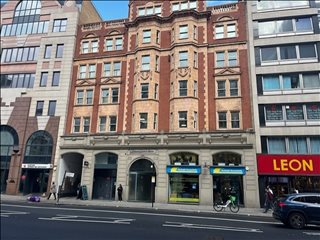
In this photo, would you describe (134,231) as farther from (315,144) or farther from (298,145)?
(315,144)

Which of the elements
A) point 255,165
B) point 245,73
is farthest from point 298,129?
point 245,73

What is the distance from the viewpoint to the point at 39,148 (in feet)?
96.5

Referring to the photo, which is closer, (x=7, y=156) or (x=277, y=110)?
(x=277, y=110)

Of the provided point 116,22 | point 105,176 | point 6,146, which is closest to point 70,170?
point 105,176

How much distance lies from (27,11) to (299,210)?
39591 mm

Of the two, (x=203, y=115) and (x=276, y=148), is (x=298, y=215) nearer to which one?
(x=276, y=148)

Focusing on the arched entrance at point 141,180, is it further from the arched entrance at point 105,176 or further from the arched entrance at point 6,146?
the arched entrance at point 6,146

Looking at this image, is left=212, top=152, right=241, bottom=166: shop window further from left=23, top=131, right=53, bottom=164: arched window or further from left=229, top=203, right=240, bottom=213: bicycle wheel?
left=23, top=131, right=53, bottom=164: arched window

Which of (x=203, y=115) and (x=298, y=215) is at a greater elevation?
(x=203, y=115)

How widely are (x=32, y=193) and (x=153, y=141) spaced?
16.0 meters

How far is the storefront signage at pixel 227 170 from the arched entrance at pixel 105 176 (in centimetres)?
1038

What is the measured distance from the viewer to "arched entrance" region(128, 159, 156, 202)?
25.5 metres

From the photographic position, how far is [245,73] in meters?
26.0

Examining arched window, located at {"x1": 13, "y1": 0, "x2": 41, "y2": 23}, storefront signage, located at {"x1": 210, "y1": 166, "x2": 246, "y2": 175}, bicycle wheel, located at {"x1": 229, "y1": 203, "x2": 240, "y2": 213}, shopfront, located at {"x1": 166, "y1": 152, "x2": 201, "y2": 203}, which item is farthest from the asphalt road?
arched window, located at {"x1": 13, "y1": 0, "x2": 41, "y2": 23}
